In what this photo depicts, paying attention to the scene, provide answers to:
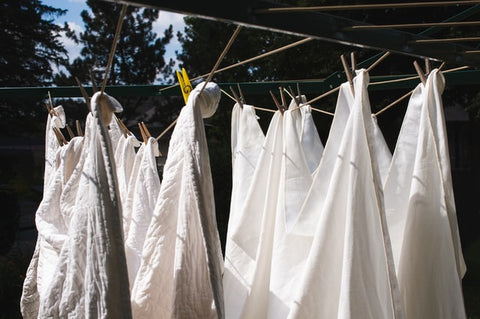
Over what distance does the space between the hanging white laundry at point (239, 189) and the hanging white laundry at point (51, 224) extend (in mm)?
502

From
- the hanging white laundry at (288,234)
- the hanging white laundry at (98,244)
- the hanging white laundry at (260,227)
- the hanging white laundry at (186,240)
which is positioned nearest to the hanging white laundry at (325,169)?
the hanging white laundry at (288,234)

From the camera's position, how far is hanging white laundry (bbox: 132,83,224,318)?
1144 millimetres

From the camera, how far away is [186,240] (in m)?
1.18

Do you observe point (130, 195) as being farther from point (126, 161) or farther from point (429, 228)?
point (429, 228)

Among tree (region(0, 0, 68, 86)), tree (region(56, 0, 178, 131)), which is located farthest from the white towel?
tree (region(0, 0, 68, 86))

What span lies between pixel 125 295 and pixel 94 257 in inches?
4.0

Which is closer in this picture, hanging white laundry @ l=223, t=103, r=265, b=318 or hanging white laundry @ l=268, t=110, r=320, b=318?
hanging white laundry @ l=268, t=110, r=320, b=318

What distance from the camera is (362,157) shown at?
3.93ft

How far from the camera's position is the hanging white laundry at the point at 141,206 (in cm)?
145

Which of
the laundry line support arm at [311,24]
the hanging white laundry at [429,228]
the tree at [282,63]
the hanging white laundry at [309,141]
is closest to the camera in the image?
the laundry line support arm at [311,24]

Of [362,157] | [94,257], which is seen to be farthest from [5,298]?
[362,157]

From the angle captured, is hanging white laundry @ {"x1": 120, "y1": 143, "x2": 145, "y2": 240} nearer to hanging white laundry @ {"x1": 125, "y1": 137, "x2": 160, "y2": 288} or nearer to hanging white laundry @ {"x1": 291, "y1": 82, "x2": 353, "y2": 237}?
hanging white laundry @ {"x1": 125, "y1": 137, "x2": 160, "y2": 288}

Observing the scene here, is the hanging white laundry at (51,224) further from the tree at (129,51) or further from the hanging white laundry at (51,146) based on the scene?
the tree at (129,51)

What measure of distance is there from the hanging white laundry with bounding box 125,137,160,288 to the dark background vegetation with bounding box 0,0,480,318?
9.19 ft
